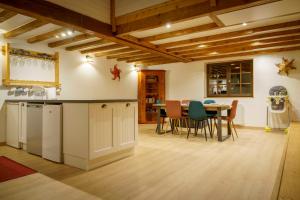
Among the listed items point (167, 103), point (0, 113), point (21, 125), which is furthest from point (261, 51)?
point (0, 113)

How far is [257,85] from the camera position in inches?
241

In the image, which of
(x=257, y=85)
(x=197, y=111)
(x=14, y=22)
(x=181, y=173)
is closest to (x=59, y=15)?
(x=14, y=22)

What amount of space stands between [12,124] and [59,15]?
2.39 metres

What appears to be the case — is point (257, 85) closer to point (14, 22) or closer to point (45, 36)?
point (45, 36)

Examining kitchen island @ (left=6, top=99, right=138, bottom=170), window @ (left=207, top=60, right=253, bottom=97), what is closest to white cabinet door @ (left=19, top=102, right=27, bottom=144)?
kitchen island @ (left=6, top=99, right=138, bottom=170)

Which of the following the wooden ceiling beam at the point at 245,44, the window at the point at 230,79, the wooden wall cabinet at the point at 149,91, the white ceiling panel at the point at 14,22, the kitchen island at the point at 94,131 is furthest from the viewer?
the wooden wall cabinet at the point at 149,91

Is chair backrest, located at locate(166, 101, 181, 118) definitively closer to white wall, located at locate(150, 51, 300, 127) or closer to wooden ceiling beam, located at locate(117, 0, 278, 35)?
wooden ceiling beam, located at locate(117, 0, 278, 35)

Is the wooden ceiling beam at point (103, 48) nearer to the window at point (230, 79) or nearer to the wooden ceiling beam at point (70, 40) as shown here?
the wooden ceiling beam at point (70, 40)

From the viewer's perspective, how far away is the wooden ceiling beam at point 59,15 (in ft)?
8.68

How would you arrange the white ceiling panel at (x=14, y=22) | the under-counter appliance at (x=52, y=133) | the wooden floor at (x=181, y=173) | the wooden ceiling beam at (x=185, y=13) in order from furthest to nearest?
the white ceiling panel at (x=14, y=22), the under-counter appliance at (x=52, y=133), the wooden ceiling beam at (x=185, y=13), the wooden floor at (x=181, y=173)

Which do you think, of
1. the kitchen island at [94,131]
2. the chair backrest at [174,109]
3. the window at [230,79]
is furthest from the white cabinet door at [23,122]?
the window at [230,79]

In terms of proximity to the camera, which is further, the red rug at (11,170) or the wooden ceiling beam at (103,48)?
the wooden ceiling beam at (103,48)

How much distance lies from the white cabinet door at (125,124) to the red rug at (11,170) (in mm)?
1186

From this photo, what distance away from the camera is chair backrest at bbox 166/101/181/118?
477cm
